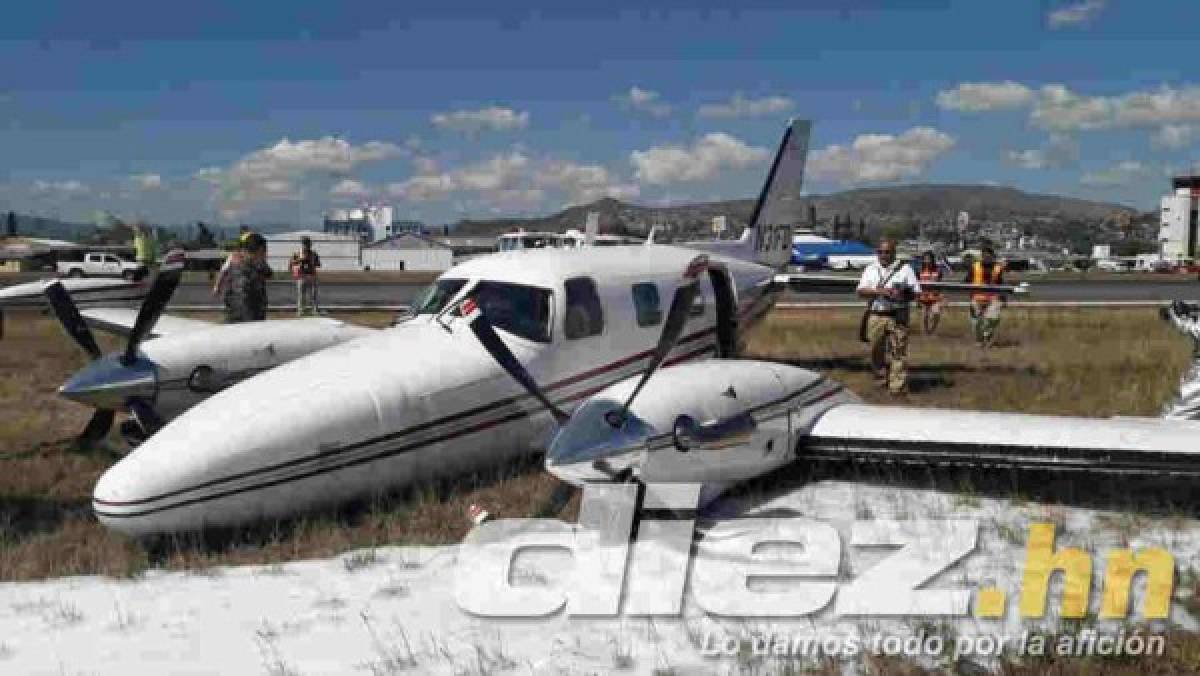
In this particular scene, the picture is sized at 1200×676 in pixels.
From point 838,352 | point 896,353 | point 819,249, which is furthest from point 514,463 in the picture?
point 819,249

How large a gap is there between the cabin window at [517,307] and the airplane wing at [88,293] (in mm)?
4525

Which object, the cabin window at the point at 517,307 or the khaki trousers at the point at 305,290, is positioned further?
the khaki trousers at the point at 305,290

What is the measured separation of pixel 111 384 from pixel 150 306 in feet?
2.79

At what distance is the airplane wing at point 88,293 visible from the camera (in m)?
11.6

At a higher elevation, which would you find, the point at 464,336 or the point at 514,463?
the point at 464,336

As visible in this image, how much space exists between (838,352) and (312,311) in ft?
48.2

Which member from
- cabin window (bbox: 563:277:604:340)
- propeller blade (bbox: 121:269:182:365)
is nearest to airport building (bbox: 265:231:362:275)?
propeller blade (bbox: 121:269:182:365)

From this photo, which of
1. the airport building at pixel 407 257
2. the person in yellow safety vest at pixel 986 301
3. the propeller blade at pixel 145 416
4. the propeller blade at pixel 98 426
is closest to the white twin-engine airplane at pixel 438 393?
the propeller blade at pixel 145 416

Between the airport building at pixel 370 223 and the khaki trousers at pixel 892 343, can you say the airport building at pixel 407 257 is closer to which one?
the airport building at pixel 370 223

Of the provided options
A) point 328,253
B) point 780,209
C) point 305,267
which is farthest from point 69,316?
point 328,253

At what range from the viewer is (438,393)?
8.22 meters

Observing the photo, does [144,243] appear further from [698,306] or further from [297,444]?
[297,444]

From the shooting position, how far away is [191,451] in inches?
281

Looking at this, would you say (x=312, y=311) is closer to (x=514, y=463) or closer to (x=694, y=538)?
(x=514, y=463)
